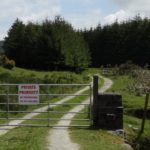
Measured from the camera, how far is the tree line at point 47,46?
264 feet

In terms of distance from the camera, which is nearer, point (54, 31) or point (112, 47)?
point (54, 31)

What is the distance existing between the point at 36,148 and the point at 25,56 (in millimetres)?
72292

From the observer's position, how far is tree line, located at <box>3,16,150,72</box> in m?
81.4

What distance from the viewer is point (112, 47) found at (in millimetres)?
101812

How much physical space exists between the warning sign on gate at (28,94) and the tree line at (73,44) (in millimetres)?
56092

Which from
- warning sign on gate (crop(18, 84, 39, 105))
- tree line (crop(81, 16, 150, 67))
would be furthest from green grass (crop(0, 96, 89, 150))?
tree line (crop(81, 16, 150, 67))

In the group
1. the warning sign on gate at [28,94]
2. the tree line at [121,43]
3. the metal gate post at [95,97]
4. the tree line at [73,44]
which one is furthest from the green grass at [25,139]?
the tree line at [121,43]

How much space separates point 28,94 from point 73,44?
194 feet

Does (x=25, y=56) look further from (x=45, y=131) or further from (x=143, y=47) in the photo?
(x=45, y=131)

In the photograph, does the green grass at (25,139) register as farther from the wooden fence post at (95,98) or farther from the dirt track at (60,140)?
the wooden fence post at (95,98)

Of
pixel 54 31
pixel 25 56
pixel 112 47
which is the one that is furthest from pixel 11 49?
pixel 112 47

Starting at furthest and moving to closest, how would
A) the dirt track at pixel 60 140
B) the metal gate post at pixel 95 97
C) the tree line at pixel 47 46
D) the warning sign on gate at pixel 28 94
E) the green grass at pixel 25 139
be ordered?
the tree line at pixel 47 46, the warning sign on gate at pixel 28 94, the metal gate post at pixel 95 97, the dirt track at pixel 60 140, the green grass at pixel 25 139

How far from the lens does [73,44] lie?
81.5 metres

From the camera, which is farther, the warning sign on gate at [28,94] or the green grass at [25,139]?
the warning sign on gate at [28,94]
